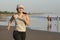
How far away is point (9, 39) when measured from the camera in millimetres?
14281

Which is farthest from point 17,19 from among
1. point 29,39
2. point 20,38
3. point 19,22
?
point 29,39

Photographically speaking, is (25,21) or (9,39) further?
(9,39)

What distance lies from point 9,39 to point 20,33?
583 centimetres

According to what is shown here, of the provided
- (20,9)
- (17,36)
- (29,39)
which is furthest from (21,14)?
(29,39)

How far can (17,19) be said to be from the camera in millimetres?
8523

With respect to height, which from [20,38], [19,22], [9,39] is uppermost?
[19,22]

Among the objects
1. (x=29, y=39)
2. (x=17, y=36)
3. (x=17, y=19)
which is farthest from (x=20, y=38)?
(x=29, y=39)

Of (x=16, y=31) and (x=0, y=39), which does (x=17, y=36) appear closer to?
(x=16, y=31)

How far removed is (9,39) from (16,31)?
230 inches

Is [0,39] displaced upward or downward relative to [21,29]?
downward

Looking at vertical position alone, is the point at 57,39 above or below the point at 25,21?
below

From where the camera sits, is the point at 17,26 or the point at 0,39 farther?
the point at 0,39

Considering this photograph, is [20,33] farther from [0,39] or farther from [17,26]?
[0,39]

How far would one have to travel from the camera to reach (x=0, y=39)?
14.2 meters
